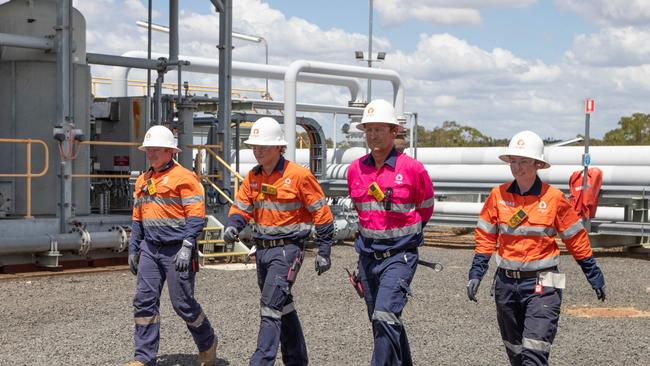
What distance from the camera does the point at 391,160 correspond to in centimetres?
625

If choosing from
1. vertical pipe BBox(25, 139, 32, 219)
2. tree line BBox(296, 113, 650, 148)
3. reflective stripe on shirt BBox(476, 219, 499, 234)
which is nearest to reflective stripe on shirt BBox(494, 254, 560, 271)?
reflective stripe on shirt BBox(476, 219, 499, 234)

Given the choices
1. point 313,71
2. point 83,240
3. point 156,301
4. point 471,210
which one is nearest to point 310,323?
point 156,301

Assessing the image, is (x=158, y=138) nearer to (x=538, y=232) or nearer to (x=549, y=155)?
(x=538, y=232)

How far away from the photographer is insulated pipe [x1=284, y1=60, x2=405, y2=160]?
1778 cm

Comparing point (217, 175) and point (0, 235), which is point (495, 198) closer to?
point (0, 235)

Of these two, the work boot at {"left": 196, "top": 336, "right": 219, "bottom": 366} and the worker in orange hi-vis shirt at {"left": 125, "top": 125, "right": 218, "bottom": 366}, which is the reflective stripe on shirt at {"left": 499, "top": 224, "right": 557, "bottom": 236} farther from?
the work boot at {"left": 196, "top": 336, "right": 219, "bottom": 366}

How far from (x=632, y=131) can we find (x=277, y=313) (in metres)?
42.8

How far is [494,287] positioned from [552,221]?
0.60m

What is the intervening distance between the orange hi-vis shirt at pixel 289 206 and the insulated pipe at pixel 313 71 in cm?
951

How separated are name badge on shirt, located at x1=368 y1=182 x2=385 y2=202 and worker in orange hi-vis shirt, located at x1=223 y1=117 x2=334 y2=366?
689 mm

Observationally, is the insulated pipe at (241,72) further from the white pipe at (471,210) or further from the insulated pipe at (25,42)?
the insulated pipe at (25,42)

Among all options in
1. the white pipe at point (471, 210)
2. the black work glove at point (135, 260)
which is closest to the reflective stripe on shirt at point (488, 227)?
the black work glove at point (135, 260)

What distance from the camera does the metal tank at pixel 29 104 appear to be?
13773mm

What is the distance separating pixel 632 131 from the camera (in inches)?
1810
